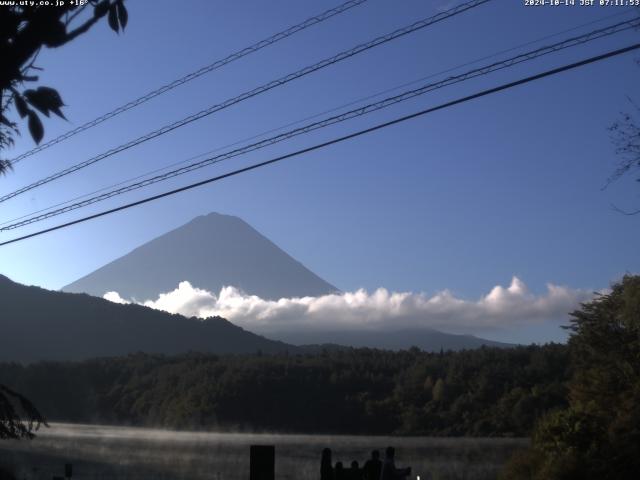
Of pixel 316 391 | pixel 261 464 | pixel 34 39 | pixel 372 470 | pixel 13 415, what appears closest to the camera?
pixel 34 39

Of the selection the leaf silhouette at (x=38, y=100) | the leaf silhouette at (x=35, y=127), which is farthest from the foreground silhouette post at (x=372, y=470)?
the leaf silhouette at (x=38, y=100)

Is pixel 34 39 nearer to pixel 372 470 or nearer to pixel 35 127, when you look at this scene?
pixel 35 127

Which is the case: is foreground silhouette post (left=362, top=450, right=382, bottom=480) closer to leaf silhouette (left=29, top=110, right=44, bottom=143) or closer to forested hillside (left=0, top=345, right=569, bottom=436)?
leaf silhouette (left=29, top=110, right=44, bottom=143)

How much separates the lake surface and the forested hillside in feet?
8.91

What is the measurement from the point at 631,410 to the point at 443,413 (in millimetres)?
70265

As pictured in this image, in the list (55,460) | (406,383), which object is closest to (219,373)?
(406,383)

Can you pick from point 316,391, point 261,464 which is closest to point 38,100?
point 261,464

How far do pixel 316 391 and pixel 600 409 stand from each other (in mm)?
71771

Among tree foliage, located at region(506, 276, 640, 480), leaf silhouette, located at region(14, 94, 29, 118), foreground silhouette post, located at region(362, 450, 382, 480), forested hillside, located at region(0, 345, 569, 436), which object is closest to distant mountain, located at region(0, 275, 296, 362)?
forested hillside, located at region(0, 345, 569, 436)

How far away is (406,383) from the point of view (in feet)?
347

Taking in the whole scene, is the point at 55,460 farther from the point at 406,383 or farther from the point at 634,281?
the point at 634,281

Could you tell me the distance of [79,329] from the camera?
543ft

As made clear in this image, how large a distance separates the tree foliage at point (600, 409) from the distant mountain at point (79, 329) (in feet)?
361

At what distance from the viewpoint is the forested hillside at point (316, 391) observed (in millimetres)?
93062
